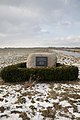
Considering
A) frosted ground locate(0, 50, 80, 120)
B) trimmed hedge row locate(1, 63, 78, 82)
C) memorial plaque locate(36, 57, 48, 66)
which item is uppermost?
memorial plaque locate(36, 57, 48, 66)

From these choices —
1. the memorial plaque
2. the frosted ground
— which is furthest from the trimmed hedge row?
the memorial plaque

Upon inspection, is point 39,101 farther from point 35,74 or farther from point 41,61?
point 41,61

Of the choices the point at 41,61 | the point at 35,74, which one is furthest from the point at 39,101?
the point at 41,61

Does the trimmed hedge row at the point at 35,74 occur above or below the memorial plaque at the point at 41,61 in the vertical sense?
below

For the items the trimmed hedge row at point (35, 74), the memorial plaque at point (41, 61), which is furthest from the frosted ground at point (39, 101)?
the memorial plaque at point (41, 61)

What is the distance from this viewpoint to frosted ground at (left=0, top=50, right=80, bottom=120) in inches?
265

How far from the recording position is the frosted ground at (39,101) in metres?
6.72

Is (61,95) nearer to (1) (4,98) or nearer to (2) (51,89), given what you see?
(2) (51,89)

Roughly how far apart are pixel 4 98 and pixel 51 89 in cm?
260

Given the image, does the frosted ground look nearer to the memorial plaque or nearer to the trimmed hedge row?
the trimmed hedge row

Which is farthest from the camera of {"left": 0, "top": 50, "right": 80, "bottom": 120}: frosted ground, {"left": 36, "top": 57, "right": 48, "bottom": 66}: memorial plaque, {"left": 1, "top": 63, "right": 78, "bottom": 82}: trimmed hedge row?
{"left": 36, "top": 57, "right": 48, "bottom": 66}: memorial plaque

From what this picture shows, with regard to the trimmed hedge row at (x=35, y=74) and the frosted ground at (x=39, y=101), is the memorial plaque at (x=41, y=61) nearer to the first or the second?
the trimmed hedge row at (x=35, y=74)

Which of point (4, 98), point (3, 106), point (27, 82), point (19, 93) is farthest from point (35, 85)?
point (3, 106)

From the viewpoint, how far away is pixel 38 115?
22.1ft
